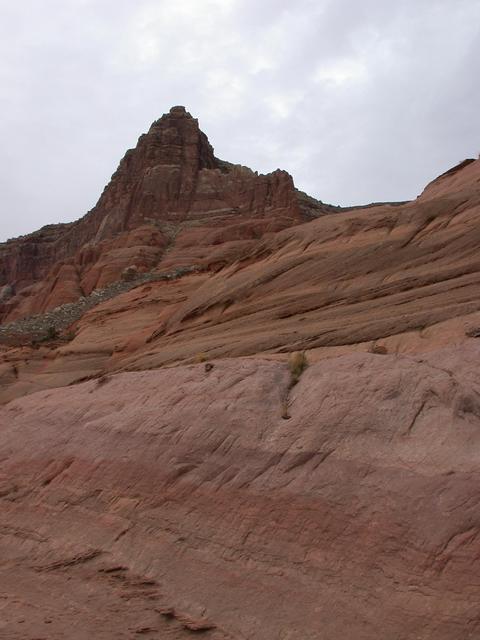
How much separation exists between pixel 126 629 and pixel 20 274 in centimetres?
9696

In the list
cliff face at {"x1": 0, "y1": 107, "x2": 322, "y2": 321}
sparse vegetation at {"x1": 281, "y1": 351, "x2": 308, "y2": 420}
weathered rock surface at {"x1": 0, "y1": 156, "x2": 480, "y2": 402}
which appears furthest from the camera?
cliff face at {"x1": 0, "y1": 107, "x2": 322, "y2": 321}

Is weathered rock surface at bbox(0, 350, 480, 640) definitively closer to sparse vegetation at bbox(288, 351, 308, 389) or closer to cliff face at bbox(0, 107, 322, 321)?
sparse vegetation at bbox(288, 351, 308, 389)

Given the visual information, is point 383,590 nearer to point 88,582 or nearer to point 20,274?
point 88,582

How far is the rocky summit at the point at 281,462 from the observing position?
8.27 metres

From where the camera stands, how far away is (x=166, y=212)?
65.8 meters

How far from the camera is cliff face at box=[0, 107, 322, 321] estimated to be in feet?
175

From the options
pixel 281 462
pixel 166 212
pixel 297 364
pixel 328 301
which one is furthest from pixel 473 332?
pixel 166 212

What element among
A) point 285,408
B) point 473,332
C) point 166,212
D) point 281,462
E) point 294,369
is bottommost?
point 281,462

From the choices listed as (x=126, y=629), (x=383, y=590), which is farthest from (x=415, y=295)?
(x=126, y=629)

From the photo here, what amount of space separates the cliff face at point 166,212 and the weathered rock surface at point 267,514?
36.1 metres

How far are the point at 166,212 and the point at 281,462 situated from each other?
57.4m

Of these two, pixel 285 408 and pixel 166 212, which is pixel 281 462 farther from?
pixel 166 212

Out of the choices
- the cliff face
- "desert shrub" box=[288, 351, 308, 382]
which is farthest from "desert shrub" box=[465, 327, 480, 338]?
the cliff face

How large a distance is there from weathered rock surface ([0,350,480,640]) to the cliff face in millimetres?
36125
